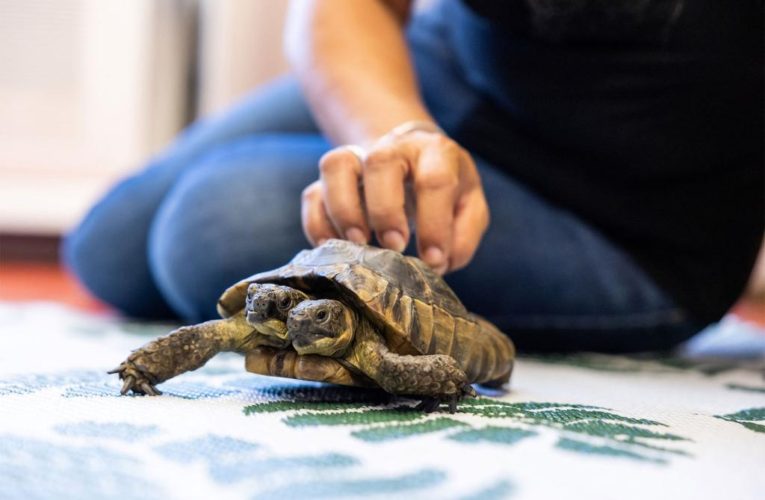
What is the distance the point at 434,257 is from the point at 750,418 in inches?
11.5

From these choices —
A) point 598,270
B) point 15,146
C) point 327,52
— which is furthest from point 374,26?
point 15,146

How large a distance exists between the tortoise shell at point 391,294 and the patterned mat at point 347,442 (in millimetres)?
48

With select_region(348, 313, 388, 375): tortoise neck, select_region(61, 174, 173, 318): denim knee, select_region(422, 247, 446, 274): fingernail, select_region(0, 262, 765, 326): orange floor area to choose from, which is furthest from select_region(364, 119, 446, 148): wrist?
select_region(0, 262, 765, 326): orange floor area

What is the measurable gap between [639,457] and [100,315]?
3.76ft

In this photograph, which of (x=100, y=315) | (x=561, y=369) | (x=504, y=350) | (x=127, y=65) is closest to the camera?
(x=504, y=350)

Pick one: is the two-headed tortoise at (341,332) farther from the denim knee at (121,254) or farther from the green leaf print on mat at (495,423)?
the denim knee at (121,254)

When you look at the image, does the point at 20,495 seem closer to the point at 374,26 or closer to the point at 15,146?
the point at 374,26

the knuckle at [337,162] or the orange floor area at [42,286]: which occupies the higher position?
the knuckle at [337,162]

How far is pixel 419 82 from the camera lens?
1.33 metres

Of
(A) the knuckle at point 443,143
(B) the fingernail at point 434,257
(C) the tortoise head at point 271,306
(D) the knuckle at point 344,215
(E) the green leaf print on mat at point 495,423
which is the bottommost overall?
(E) the green leaf print on mat at point 495,423

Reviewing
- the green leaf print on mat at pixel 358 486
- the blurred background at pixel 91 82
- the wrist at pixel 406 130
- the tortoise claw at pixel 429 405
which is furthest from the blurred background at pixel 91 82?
the green leaf print on mat at pixel 358 486

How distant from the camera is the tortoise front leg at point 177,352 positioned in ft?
2.12

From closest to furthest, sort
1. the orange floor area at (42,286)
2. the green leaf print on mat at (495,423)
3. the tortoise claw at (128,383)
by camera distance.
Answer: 1. the green leaf print on mat at (495,423)
2. the tortoise claw at (128,383)
3. the orange floor area at (42,286)

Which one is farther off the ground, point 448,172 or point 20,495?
point 448,172
